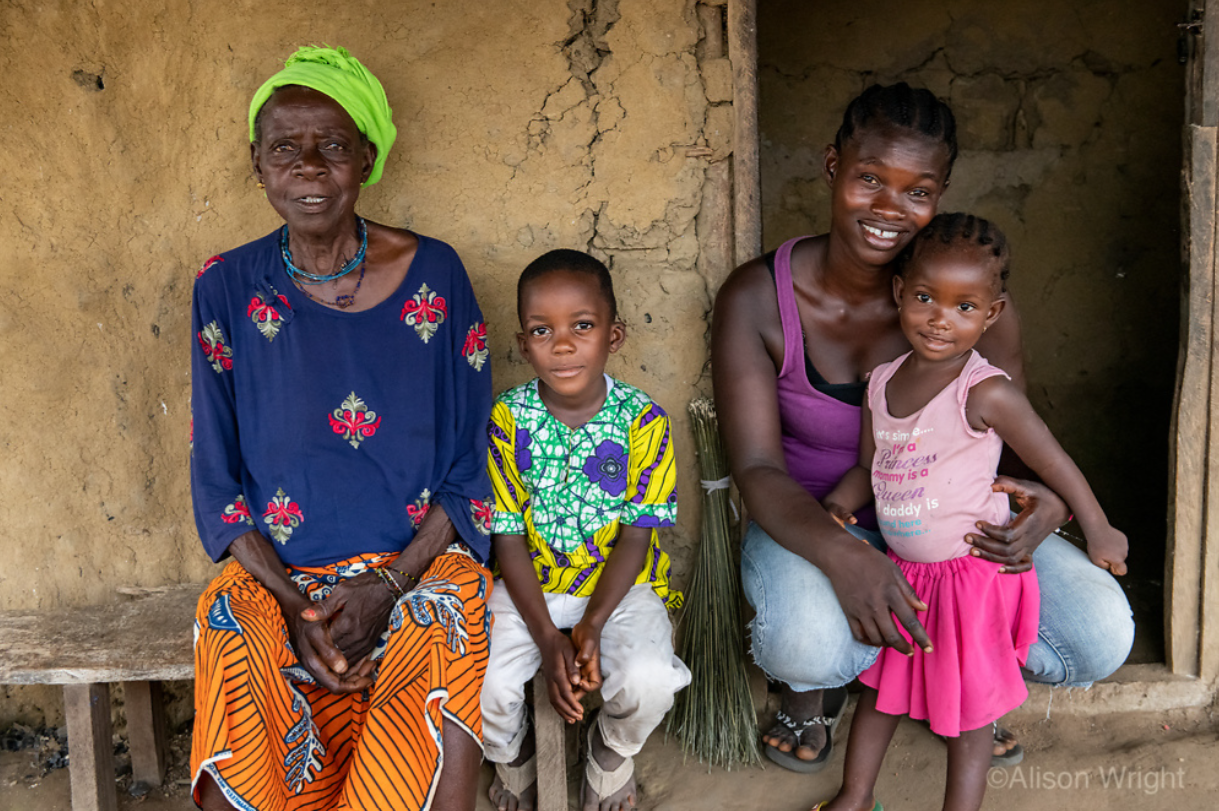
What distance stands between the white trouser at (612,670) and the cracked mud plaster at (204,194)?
1.90 ft

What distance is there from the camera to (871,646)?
221cm

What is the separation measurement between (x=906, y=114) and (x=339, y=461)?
5.16 feet

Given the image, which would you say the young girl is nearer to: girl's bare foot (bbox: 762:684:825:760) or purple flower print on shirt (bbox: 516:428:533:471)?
girl's bare foot (bbox: 762:684:825:760)

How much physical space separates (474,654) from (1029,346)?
3.05 meters

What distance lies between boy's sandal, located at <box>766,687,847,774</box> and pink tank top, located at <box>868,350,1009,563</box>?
723mm

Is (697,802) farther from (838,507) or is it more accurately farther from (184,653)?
(184,653)

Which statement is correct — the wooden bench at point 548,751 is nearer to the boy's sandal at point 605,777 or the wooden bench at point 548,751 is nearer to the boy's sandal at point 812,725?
the boy's sandal at point 605,777

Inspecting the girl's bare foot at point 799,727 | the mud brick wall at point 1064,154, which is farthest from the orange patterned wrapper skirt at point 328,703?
the mud brick wall at point 1064,154

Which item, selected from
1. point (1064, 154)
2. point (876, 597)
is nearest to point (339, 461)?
point (876, 597)

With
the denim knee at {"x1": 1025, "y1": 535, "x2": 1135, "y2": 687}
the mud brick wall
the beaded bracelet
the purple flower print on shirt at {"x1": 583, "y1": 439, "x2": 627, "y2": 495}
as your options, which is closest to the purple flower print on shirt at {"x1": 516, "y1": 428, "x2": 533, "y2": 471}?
the purple flower print on shirt at {"x1": 583, "y1": 439, "x2": 627, "y2": 495}

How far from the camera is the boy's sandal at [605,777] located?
2.43 m

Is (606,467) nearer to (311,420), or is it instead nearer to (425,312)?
(425,312)

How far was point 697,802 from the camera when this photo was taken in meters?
2.50

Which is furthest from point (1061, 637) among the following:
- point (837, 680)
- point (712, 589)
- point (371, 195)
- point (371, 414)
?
point (371, 195)
